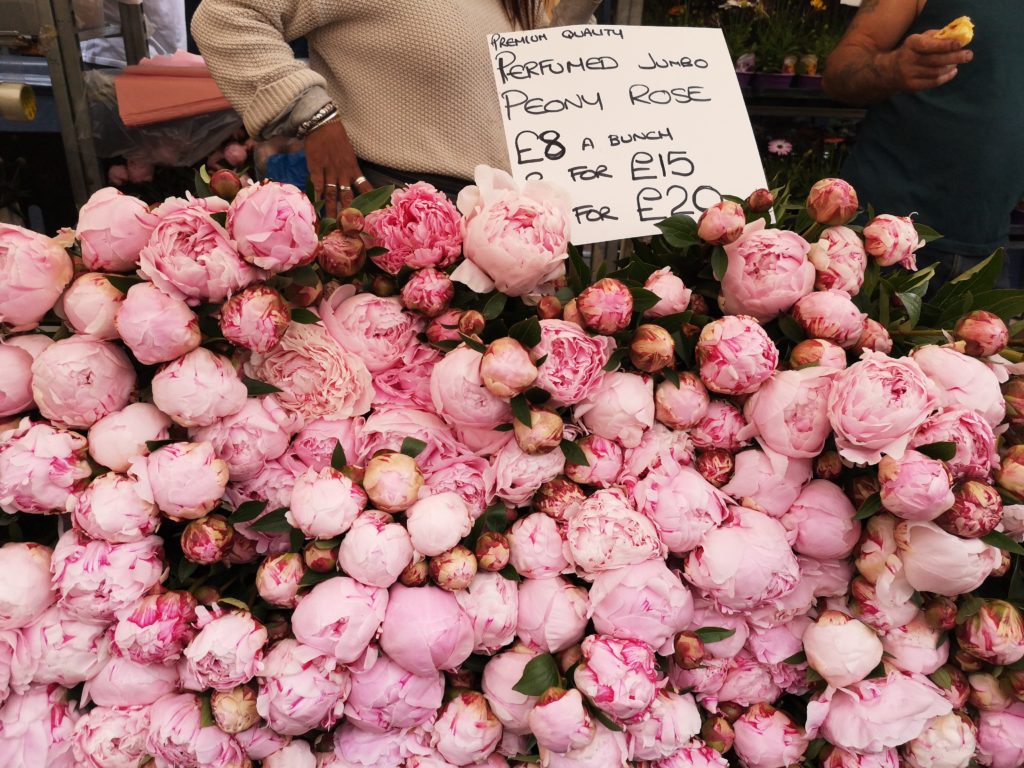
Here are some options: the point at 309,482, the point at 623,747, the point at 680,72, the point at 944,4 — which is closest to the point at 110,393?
the point at 309,482

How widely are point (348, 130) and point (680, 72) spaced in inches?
20.8

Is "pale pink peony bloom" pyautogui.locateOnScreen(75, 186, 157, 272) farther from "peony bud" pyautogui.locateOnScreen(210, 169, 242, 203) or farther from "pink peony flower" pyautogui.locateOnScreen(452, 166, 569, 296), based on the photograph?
"pink peony flower" pyautogui.locateOnScreen(452, 166, 569, 296)

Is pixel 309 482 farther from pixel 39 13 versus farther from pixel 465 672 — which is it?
pixel 39 13

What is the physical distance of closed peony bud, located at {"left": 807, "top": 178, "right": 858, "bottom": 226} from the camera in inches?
A: 26.9

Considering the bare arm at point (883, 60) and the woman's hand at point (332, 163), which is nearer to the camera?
the woman's hand at point (332, 163)

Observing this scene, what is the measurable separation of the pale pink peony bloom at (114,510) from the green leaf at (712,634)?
0.46 meters

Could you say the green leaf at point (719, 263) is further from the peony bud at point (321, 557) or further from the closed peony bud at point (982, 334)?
the peony bud at point (321, 557)

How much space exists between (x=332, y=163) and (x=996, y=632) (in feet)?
3.06

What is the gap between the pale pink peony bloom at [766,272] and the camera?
639 mm

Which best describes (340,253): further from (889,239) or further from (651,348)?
(889,239)

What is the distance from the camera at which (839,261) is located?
675 millimetres

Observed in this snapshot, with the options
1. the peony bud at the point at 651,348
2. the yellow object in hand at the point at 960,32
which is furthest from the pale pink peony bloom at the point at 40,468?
the yellow object in hand at the point at 960,32

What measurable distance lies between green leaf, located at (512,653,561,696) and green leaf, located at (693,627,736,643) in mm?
131

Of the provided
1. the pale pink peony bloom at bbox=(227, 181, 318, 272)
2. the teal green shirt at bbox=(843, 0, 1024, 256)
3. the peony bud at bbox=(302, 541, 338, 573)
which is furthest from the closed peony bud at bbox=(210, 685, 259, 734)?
the teal green shirt at bbox=(843, 0, 1024, 256)
